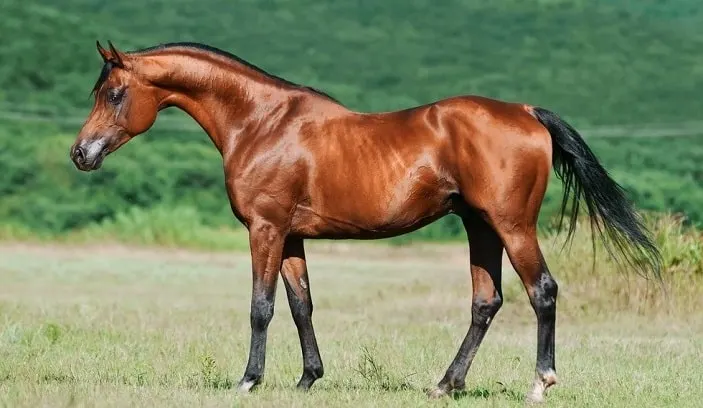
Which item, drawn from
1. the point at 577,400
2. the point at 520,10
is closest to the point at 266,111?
the point at 577,400

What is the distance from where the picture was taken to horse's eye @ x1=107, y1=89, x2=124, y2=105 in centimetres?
994

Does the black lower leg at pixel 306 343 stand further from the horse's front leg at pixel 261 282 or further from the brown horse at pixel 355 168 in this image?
the horse's front leg at pixel 261 282

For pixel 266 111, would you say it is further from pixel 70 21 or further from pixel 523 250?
pixel 70 21

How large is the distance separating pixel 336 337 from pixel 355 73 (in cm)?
2452

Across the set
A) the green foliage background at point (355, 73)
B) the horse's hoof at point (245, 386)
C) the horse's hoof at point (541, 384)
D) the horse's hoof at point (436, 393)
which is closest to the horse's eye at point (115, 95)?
the horse's hoof at point (245, 386)

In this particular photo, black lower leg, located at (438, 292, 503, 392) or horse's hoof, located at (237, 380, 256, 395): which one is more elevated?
black lower leg, located at (438, 292, 503, 392)

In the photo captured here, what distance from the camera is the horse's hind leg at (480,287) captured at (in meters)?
9.92

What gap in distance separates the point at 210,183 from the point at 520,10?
49.9ft

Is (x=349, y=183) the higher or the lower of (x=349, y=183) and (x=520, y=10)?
the lower

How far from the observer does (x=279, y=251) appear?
9.70 metres

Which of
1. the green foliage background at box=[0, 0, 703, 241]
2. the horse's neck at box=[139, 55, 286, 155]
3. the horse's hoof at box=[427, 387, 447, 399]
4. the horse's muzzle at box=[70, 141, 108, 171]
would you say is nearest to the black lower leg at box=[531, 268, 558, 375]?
the horse's hoof at box=[427, 387, 447, 399]

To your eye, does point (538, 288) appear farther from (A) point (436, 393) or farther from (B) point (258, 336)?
(B) point (258, 336)

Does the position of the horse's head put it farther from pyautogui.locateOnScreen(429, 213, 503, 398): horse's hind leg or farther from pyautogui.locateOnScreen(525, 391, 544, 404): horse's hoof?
pyautogui.locateOnScreen(525, 391, 544, 404): horse's hoof

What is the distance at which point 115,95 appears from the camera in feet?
32.6
